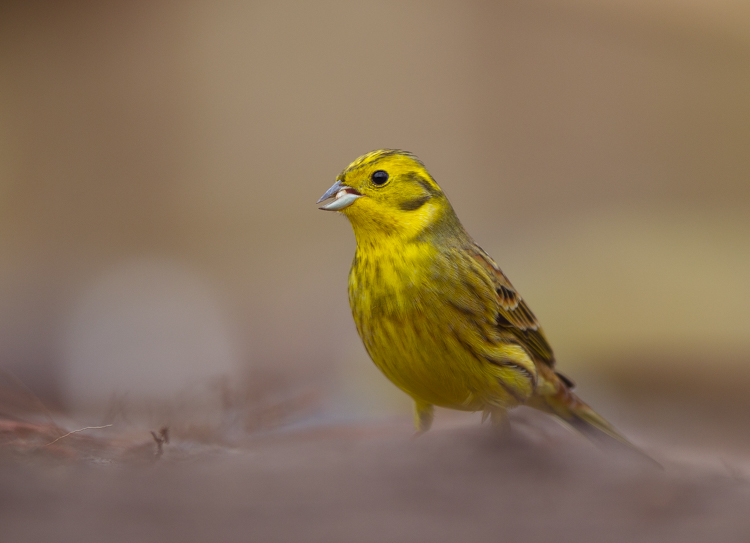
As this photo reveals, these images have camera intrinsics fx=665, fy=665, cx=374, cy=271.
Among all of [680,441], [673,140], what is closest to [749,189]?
[673,140]

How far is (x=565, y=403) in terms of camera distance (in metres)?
2.43

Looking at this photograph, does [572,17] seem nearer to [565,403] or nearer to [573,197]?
[573,197]

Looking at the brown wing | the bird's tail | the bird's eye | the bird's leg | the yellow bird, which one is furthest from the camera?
the bird's tail

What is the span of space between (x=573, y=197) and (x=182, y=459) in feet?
24.3

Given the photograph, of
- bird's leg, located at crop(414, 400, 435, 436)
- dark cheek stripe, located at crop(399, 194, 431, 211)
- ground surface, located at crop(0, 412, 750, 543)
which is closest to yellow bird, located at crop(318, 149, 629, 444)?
dark cheek stripe, located at crop(399, 194, 431, 211)

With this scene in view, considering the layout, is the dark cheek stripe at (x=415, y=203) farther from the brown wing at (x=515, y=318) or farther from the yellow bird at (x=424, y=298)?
the brown wing at (x=515, y=318)

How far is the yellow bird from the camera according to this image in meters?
1.88

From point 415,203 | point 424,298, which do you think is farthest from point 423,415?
point 415,203

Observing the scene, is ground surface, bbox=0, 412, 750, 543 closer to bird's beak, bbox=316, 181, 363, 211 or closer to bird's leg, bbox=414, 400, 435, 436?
bird's beak, bbox=316, 181, 363, 211

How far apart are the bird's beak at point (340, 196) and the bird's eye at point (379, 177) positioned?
0.06 meters

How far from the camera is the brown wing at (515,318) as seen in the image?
213 centimetres

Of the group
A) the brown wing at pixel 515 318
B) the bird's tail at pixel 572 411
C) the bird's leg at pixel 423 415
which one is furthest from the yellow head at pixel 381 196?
the bird's tail at pixel 572 411

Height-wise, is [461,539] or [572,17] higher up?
[572,17]

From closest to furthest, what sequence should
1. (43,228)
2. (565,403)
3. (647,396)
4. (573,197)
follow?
(565,403) < (647,396) < (43,228) < (573,197)
